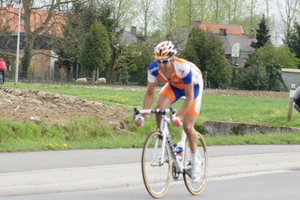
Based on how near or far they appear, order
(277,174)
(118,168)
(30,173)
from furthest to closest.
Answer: (277,174), (118,168), (30,173)

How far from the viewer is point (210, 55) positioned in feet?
156

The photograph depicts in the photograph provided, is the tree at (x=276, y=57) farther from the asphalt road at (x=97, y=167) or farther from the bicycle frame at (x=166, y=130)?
the bicycle frame at (x=166, y=130)

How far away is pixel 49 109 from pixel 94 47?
34.4 m

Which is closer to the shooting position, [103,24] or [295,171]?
[295,171]

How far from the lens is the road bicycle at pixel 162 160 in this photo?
20.9 feet

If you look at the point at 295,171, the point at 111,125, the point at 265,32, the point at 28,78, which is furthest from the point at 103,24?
the point at 295,171

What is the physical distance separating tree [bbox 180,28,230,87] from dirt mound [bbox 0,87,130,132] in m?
29.9

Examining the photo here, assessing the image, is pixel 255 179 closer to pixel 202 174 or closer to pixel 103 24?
pixel 202 174

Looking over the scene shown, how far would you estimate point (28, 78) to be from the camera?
4878cm

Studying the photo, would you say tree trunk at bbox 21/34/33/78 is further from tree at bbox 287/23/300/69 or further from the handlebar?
the handlebar

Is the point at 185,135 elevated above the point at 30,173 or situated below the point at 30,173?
above

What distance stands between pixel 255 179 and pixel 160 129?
2.64 m

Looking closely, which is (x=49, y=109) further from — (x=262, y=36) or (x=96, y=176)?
(x=262, y=36)

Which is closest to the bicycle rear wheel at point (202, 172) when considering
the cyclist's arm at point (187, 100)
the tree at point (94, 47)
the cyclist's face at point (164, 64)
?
the cyclist's arm at point (187, 100)
